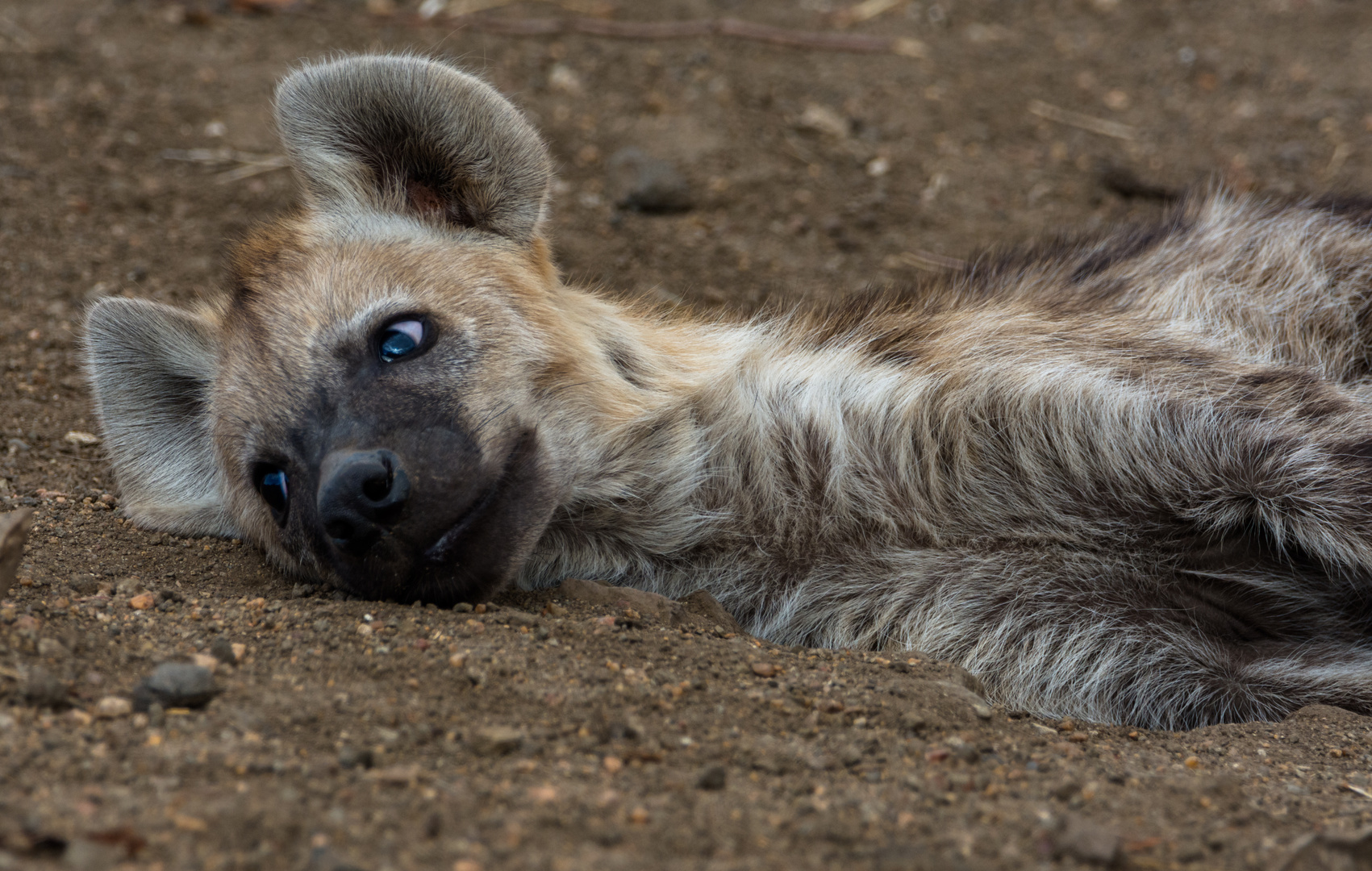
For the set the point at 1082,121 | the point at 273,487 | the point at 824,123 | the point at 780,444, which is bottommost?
the point at 273,487

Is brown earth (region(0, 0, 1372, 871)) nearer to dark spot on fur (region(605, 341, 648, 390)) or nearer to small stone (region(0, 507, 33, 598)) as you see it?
small stone (region(0, 507, 33, 598))

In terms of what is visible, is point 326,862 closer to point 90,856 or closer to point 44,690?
point 90,856

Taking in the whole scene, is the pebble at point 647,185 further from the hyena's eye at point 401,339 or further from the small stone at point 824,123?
the hyena's eye at point 401,339

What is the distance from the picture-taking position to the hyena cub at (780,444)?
9.90 ft

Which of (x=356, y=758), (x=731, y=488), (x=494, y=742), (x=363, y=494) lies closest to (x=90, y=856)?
(x=356, y=758)

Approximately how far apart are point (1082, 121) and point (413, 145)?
4096 mm

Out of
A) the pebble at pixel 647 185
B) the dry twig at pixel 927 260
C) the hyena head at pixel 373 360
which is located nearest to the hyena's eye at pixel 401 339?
the hyena head at pixel 373 360

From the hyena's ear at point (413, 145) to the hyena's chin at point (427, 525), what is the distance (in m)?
0.87

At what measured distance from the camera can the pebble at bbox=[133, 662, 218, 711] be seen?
212 centimetres

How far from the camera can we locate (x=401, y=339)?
3072mm

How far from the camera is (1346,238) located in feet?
13.0

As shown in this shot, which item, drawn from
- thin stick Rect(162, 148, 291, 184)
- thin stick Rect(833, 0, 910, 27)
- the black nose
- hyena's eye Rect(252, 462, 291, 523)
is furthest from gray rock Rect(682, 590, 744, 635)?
thin stick Rect(833, 0, 910, 27)

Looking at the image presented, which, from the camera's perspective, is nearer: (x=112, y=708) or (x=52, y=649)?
(x=112, y=708)

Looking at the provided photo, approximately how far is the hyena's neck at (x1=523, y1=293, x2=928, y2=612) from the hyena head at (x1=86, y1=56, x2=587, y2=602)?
0.77 feet
